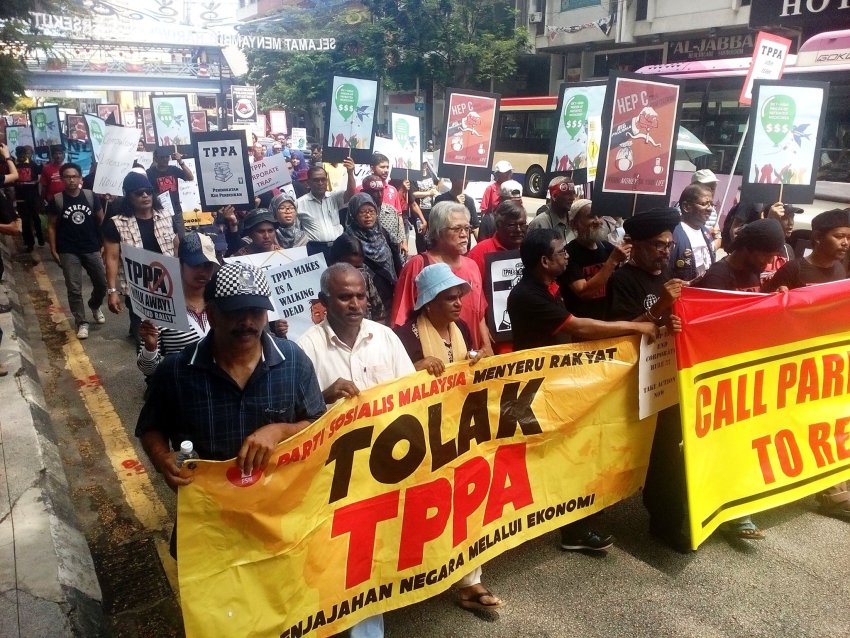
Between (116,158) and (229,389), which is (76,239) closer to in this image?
(116,158)

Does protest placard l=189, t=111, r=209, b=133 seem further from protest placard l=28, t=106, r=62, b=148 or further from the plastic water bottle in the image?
the plastic water bottle

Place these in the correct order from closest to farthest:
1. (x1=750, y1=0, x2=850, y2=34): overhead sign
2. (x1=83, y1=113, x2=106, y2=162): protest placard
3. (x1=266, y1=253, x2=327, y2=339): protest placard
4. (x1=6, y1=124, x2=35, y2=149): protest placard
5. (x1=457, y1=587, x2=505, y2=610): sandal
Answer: (x1=457, y1=587, x2=505, y2=610): sandal, (x1=266, y1=253, x2=327, y2=339): protest placard, (x1=750, y1=0, x2=850, y2=34): overhead sign, (x1=83, y1=113, x2=106, y2=162): protest placard, (x1=6, y1=124, x2=35, y2=149): protest placard

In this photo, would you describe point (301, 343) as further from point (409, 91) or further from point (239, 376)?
point (409, 91)

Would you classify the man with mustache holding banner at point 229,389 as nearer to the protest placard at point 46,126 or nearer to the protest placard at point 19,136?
the protest placard at point 46,126

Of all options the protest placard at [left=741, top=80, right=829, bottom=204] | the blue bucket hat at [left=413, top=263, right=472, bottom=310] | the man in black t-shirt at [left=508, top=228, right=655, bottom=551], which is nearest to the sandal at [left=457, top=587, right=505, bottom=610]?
the man in black t-shirt at [left=508, top=228, right=655, bottom=551]

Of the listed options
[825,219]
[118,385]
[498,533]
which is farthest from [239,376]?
[118,385]

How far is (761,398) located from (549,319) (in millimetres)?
1267

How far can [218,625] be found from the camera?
2.49 meters

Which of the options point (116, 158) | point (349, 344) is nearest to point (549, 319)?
point (349, 344)

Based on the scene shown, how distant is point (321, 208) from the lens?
23.1 feet

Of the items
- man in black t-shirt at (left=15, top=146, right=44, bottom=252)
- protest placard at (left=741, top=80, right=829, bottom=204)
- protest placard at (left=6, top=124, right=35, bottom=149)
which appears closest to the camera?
protest placard at (left=741, top=80, right=829, bottom=204)

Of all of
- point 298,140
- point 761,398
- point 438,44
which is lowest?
point 761,398

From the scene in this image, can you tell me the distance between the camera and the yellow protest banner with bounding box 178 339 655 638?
2.51 m

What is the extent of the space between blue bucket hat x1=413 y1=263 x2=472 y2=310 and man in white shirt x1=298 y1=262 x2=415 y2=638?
0.35 m
